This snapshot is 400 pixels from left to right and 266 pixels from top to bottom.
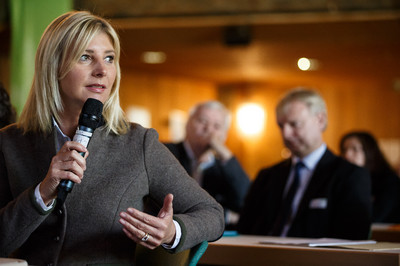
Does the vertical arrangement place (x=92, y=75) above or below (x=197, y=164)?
above

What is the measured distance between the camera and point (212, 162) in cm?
444

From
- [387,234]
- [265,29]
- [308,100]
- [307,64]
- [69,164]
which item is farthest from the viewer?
[307,64]

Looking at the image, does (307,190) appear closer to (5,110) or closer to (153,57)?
(5,110)

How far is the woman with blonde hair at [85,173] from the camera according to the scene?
5.78 feet

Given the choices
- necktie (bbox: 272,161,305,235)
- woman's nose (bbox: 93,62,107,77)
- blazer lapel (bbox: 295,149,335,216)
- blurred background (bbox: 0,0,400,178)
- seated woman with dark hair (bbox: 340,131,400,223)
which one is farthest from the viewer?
blurred background (bbox: 0,0,400,178)

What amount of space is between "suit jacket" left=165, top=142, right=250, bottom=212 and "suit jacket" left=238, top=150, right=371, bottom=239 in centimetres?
88

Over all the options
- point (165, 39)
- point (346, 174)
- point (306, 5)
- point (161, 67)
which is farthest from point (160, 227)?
point (161, 67)

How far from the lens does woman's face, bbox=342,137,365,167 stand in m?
5.35

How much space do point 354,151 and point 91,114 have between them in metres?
4.13

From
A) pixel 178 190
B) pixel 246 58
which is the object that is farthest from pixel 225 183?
pixel 246 58

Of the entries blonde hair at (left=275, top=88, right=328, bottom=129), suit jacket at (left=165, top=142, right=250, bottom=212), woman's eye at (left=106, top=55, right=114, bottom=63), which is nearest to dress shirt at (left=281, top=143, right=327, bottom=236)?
blonde hair at (left=275, top=88, right=328, bottom=129)

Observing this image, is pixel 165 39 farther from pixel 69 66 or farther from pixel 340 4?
pixel 69 66

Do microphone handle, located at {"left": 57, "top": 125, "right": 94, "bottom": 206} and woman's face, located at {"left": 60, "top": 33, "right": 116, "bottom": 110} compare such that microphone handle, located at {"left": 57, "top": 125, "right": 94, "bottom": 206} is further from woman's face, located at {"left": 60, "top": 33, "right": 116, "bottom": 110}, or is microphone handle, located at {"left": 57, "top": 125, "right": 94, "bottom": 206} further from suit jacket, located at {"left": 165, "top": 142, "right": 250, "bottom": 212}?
suit jacket, located at {"left": 165, "top": 142, "right": 250, "bottom": 212}

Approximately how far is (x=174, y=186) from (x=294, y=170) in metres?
1.69
